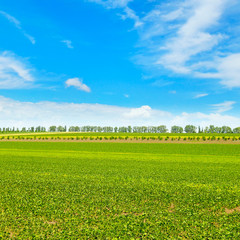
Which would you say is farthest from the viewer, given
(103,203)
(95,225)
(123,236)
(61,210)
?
(103,203)

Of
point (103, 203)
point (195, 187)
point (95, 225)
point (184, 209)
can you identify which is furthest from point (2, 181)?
point (195, 187)

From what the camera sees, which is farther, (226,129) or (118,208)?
(226,129)

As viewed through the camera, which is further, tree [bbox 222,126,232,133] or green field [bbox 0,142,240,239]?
tree [bbox 222,126,232,133]

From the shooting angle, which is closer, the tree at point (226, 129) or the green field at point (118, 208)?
the green field at point (118, 208)

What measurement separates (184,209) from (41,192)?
10824 millimetres

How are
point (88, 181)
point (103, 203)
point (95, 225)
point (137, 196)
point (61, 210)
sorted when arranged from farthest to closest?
point (88, 181), point (137, 196), point (103, 203), point (61, 210), point (95, 225)

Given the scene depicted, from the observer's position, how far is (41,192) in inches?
599

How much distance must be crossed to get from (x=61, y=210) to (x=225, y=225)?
9.52m

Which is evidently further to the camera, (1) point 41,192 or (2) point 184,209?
(1) point 41,192

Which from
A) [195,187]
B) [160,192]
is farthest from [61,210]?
[195,187]

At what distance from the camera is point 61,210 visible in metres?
11.9

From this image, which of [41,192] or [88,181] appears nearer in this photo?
[41,192]

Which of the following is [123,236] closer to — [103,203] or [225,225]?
[103,203]

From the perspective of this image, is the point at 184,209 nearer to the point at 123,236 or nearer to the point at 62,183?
the point at 123,236
